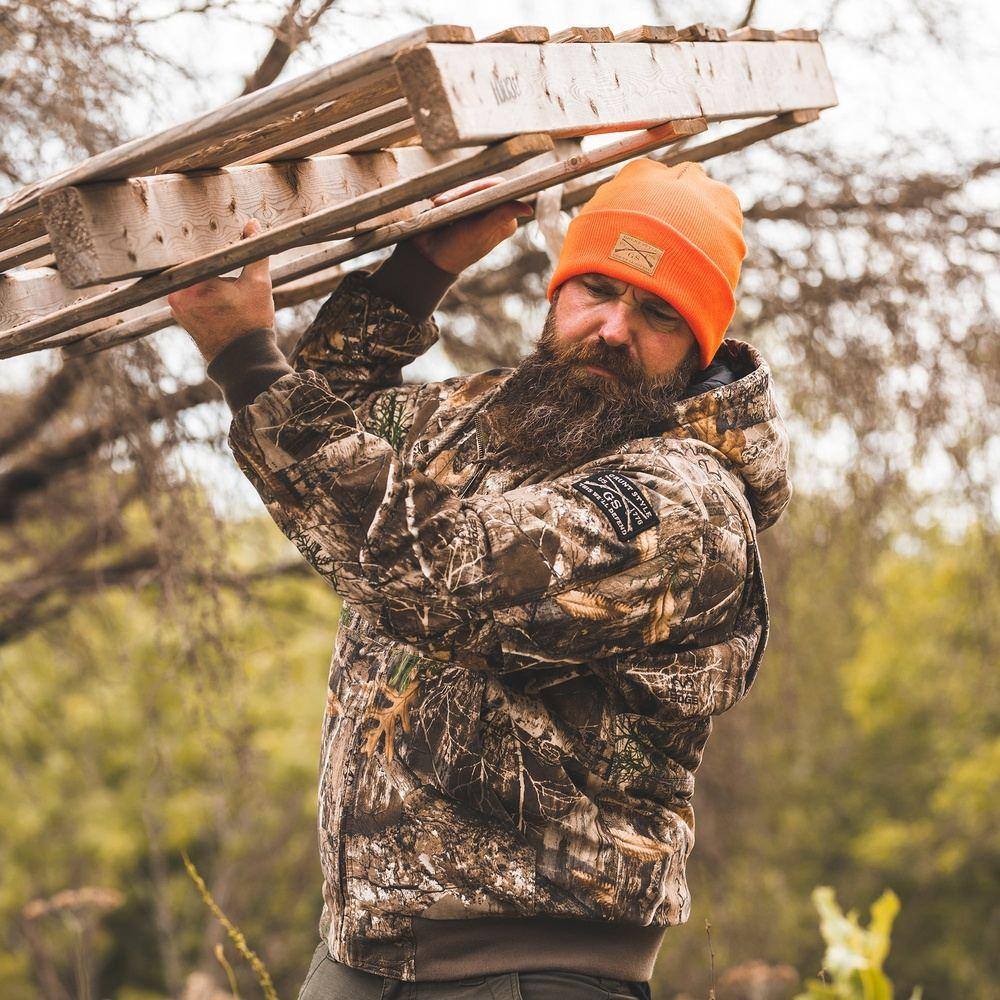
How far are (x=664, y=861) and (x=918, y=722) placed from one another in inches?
866

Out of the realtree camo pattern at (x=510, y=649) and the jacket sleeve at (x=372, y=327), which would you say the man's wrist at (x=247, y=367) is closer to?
the realtree camo pattern at (x=510, y=649)

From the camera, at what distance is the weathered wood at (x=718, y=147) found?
2746 mm

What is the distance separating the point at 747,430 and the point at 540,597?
1.98 feet

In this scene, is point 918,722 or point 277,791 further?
point 918,722

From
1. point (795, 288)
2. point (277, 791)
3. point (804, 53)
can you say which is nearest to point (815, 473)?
point (795, 288)

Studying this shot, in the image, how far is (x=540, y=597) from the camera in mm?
1782

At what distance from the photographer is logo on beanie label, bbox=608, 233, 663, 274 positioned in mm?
2342

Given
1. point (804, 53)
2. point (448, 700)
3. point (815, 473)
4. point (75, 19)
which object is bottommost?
point (815, 473)

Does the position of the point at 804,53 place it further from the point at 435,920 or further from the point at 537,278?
the point at 537,278

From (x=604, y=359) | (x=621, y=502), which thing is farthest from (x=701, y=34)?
(x=621, y=502)

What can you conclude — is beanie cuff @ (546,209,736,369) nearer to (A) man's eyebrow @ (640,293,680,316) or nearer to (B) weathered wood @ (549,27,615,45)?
(A) man's eyebrow @ (640,293,680,316)

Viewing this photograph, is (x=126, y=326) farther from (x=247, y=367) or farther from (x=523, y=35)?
(x=523, y=35)

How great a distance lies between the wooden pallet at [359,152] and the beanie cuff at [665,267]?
0.15m

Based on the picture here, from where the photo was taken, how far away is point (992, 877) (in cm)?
2027
